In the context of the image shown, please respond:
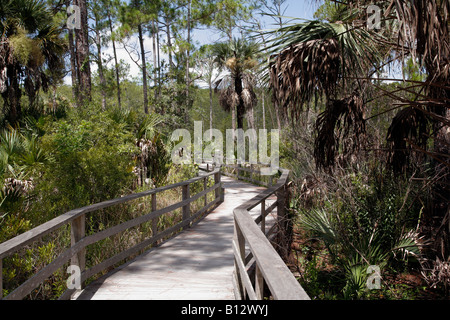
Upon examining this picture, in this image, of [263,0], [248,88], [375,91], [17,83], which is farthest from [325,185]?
[263,0]

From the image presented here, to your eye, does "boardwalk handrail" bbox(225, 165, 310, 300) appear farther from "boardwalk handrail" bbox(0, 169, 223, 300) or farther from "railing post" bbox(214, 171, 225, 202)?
"railing post" bbox(214, 171, 225, 202)

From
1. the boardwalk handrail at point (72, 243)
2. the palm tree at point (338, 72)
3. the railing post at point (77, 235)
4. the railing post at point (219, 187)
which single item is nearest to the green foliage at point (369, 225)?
the palm tree at point (338, 72)

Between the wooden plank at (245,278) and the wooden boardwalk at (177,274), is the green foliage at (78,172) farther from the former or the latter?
the wooden plank at (245,278)

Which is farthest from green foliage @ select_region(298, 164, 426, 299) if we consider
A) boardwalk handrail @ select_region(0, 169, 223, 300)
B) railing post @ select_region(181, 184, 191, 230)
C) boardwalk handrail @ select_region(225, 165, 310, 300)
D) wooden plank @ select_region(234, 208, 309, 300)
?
wooden plank @ select_region(234, 208, 309, 300)

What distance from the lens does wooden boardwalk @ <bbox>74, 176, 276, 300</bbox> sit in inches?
158

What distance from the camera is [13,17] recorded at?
13.8m

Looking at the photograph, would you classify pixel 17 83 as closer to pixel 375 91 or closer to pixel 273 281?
pixel 375 91

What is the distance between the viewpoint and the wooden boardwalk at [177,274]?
13.2ft

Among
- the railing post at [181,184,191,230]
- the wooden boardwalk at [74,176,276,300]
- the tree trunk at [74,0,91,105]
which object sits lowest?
the wooden boardwalk at [74,176,276,300]

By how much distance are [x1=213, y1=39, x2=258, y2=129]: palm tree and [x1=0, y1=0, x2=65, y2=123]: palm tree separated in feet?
33.6

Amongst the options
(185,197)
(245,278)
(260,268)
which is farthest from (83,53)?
(260,268)

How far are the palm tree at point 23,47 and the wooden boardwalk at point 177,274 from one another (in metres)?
10.0

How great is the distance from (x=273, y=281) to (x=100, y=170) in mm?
5685
